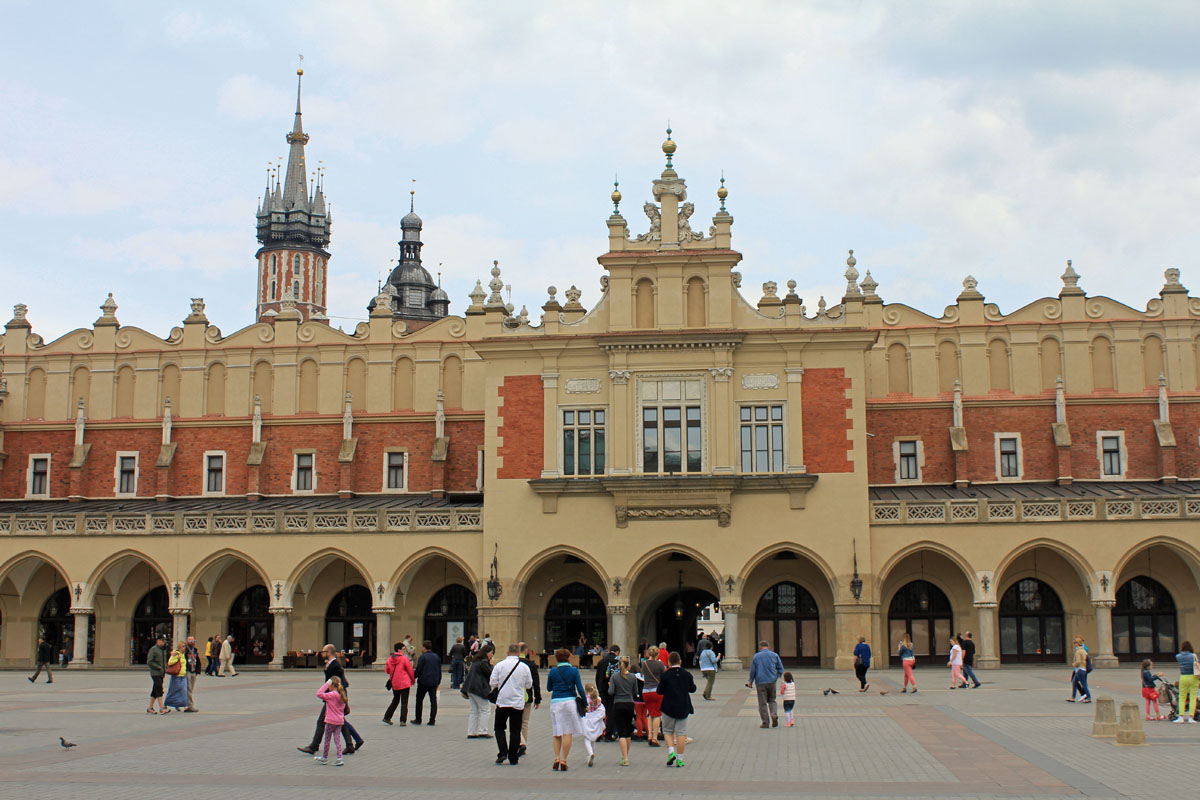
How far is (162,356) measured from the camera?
173ft

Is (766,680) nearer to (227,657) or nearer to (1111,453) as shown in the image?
(227,657)

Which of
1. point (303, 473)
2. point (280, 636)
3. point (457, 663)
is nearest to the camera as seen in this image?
point (457, 663)

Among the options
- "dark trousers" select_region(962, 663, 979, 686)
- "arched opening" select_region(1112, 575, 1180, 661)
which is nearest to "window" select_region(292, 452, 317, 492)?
"dark trousers" select_region(962, 663, 979, 686)

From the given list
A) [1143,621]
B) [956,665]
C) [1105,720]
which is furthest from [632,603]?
[1105,720]

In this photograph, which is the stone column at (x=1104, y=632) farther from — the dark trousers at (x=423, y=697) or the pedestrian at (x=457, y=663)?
the dark trousers at (x=423, y=697)

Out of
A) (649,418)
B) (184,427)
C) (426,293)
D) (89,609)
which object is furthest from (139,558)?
(426,293)

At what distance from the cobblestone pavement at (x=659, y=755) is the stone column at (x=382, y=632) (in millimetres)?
13797

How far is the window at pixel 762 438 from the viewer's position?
141 feet

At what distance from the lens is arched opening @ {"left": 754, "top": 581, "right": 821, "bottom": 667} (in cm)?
4450

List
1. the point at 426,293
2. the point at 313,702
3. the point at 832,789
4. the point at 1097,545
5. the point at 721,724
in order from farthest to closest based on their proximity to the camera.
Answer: the point at 426,293 < the point at 1097,545 < the point at 313,702 < the point at 721,724 < the point at 832,789

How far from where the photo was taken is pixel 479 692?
21.4 m

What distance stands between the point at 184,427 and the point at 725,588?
2342 cm

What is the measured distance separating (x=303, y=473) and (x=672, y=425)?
1636 centimetres

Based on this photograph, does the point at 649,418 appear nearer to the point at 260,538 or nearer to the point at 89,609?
the point at 260,538
